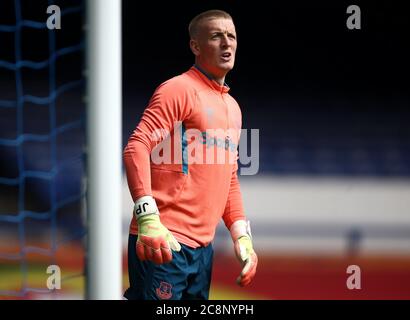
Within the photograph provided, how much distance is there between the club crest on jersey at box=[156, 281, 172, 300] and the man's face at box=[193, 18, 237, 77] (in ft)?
1.90

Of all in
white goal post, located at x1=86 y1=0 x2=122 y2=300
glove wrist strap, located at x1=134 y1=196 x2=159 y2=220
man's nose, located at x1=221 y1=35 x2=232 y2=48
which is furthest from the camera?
man's nose, located at x1=221 y1=35 x2=232 y2=48

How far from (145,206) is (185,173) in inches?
6.2

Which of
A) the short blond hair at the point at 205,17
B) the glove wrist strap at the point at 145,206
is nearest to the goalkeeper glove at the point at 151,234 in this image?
the glove wrist strap at the point at 145,206

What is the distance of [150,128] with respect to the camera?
166 cm

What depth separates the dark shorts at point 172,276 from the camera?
5.50ft

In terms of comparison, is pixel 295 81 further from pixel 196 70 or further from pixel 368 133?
pixel 196 70

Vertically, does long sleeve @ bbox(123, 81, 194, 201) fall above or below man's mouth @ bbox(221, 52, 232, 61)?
below

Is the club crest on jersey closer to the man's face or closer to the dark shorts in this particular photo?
the dark shorts

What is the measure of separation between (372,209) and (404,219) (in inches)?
8.9

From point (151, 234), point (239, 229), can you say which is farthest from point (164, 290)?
point (239, 229)

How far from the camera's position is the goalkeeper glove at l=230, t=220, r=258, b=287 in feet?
5.84

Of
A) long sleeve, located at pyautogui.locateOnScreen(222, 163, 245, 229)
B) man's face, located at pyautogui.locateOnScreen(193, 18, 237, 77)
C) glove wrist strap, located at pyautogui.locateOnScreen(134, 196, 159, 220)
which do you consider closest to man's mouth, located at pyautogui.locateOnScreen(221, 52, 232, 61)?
man's face, located at pyautogui.locateOnScreen(193, 18, 237, 77)

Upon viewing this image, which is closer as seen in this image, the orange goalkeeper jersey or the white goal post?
the white goal post

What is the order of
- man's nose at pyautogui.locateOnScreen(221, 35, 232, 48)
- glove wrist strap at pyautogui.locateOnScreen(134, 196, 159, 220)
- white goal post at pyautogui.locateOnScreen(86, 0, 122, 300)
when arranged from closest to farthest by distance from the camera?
white goal post at pyautogui.locateOnScreen(86, 0, 122, 300)
glove wrist strap at pyautogui.locateOnScreen(134, 196, 159, 220)
man's nose at pyautogui.locateOnScreen(221, 35, 232, 48)
